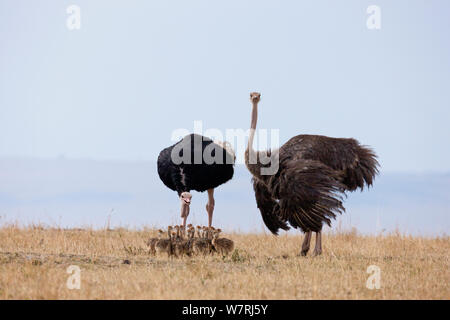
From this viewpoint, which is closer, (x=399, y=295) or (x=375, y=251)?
(x=399, y=295)

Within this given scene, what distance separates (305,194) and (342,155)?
166 centimetres

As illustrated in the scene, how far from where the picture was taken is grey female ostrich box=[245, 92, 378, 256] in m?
11.9

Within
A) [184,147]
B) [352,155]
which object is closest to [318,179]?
[352,155]

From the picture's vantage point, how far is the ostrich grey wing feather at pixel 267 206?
41.4 ft

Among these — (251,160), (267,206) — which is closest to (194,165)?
(267,206)

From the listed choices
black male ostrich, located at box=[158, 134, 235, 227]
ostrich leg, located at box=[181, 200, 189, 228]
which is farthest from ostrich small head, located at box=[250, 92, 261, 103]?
ostrich leg, located at box=[181, 200, 189, 228]

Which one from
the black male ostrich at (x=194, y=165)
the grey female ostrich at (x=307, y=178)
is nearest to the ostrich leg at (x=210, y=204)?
the black male ostrich at (x=194, y=165)

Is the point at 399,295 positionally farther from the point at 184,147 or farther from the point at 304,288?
the point at 184,147

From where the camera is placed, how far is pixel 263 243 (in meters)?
15.0

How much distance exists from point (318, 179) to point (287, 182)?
1.86 ft

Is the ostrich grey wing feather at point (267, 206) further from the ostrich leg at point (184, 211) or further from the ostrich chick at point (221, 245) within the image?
the ostrich leg at point (184, 211)

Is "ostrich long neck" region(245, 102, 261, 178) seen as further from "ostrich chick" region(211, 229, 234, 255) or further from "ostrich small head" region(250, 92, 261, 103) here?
"ostrich chick" region(211, 229, 234, 255)

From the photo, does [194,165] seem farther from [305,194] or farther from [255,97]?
[305,194]

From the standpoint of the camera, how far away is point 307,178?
11906mm
